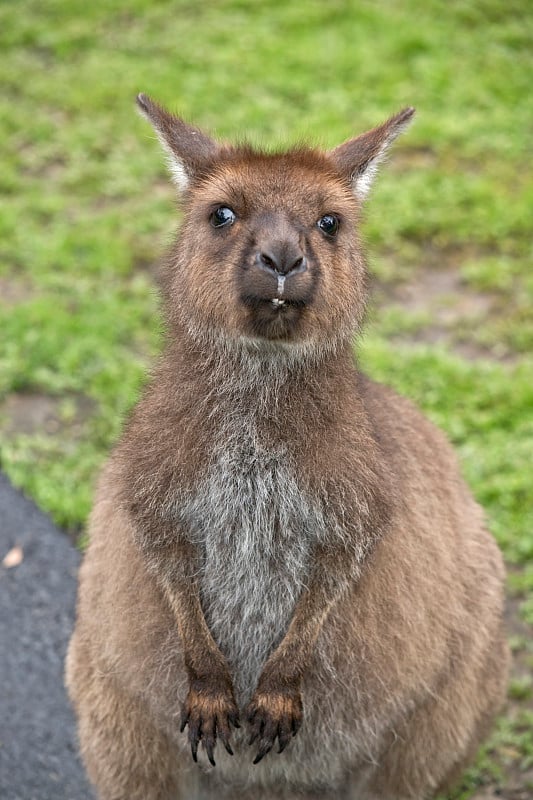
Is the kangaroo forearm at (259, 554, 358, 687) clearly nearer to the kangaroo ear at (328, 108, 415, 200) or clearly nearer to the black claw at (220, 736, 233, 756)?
the black claw at (220, 736, 233, 756)

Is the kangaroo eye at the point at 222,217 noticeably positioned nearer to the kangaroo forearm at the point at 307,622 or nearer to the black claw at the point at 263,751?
the kangaroo forearm at the point at 307,622

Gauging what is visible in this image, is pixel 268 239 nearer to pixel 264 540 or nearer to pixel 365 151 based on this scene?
pixel 365 151

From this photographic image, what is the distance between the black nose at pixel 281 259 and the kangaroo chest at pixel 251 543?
571 mm

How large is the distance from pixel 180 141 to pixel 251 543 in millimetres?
1349

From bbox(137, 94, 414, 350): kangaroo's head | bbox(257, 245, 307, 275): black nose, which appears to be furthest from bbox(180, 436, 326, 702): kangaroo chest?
bbox(257, 245, 307, 275): black nose

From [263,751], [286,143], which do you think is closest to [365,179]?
[263,751]

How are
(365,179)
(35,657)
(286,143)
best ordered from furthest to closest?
(286,143) < (35,657) < (365,179)

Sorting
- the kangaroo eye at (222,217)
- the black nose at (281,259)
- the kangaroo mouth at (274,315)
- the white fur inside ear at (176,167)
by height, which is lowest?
the kangaroo mouth at (274,315)

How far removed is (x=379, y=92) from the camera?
10.6 metres

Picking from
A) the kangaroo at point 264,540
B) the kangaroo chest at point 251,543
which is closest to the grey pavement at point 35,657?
the kangaroo at point 264,540

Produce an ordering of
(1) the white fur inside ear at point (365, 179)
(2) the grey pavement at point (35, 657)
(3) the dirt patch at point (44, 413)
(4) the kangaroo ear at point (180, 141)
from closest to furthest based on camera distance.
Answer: (4) the kangaroo ear at point (180, 141) < (1) the white fur inside ear at point (365, 179) < (2) the grey pavement at point (35, 657) < (3) the dirt patch at point (44, 413)

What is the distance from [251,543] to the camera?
3971 millimetres

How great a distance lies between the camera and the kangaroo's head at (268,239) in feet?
12.2

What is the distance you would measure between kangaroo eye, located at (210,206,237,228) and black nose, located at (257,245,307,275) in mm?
247
